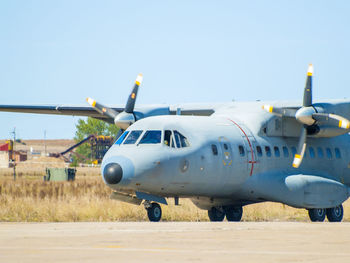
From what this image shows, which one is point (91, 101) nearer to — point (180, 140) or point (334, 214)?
point (180, 140)

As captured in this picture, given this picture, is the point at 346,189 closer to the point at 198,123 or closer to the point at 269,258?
the point at 198,123

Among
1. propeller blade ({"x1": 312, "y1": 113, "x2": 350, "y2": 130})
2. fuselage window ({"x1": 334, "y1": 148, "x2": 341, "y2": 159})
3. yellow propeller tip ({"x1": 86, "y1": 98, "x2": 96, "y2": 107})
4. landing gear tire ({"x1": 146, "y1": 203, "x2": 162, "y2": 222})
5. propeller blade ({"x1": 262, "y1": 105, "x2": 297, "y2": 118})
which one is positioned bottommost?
landing gear tire ({"x1": 146, "y1": 203, "x2": 162, "y2": 222})

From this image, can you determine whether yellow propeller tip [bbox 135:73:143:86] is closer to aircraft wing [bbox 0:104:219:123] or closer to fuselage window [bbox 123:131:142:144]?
aircraft wing [bbox 0:104:219:123]

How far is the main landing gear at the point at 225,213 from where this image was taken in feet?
71.7

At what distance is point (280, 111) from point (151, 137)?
185 inches

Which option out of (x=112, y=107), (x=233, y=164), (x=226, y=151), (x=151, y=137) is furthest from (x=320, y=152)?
(x=112, y=107)

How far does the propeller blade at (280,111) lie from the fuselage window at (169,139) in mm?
3770

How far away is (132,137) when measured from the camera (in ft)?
59.3

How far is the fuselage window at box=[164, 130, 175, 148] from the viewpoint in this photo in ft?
58.8

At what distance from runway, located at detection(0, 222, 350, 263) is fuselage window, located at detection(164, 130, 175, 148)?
386cm

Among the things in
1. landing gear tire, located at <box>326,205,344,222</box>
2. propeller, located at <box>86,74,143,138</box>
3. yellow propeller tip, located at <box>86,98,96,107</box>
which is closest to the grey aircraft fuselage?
landing gear tire, located at <box>326,205,344,222</box>

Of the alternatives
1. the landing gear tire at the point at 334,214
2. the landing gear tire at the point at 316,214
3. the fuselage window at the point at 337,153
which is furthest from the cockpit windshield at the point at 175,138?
the fuselage window at the point at 337,153

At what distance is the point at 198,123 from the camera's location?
62.8ft

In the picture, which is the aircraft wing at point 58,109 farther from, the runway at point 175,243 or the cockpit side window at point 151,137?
the runway at point 175,243
